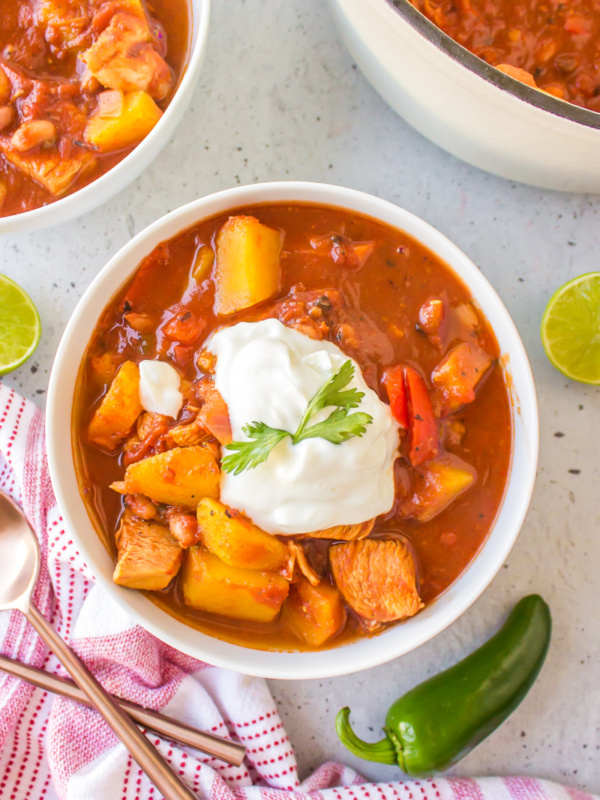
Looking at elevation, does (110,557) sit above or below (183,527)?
below

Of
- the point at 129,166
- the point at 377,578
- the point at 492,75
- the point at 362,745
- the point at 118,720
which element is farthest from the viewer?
the point at 362,745

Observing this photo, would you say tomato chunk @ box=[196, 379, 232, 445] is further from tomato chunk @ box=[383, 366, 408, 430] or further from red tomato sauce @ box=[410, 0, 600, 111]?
red tomato sauce @ box=[410, 0, 600, 111]

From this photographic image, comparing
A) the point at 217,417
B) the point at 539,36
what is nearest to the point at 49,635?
the point at 217,417

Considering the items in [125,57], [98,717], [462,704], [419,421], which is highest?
[125,57]

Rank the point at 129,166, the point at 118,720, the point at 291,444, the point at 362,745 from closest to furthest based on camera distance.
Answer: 1. the point at 291,444
2. the point at 129,166
3. the point at 118,720
4. the point at 362,745

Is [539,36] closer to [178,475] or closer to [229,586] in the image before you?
[178,475]

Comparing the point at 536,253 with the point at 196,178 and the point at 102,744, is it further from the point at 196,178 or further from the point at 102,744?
the point at 102,744
